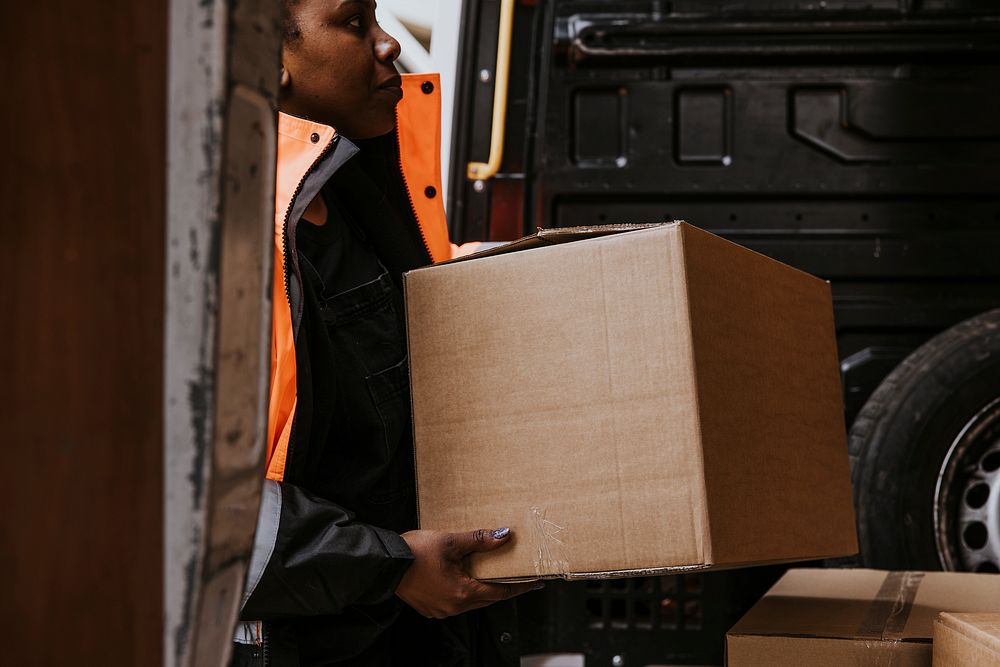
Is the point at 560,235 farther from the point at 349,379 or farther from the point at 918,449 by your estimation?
the point at 918,449

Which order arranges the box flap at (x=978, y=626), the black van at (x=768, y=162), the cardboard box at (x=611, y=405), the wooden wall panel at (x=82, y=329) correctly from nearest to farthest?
the wooden wall panel at (x=82, y=329), the box flap at (x=978, y=626), the cardboard box at (x=611, y=405), the black van at (x=768, y=162)

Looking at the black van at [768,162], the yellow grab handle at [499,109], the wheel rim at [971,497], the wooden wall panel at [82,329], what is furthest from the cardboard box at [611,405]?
the yellow grab handle at [499,109]

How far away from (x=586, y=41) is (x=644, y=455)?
59.2 inches

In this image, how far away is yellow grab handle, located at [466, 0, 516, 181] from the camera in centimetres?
245

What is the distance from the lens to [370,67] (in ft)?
4.97

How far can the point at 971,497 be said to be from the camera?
216cm

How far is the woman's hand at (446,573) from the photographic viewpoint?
1.24 m

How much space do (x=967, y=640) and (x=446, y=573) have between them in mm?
579

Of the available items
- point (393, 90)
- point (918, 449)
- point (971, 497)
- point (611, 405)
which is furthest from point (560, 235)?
point (971, 497)

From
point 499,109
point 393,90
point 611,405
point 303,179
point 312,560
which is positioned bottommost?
point 312,560

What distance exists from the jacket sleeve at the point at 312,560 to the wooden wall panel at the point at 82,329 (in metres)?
0.75

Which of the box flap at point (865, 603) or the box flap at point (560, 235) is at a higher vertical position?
the box flap at point (560, 235)

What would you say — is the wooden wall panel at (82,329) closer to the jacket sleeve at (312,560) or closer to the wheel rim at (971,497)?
the jacket sleeve at (312,560)

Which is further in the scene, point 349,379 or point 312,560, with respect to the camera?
point 349,379
